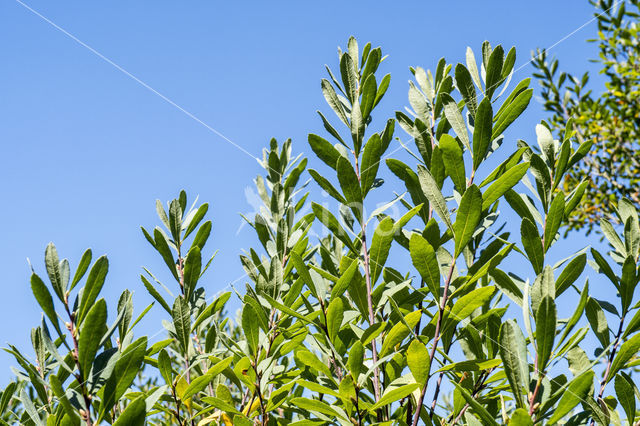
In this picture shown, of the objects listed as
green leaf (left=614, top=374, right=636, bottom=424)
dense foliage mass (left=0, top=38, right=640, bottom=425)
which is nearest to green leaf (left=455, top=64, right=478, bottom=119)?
dense foliage mass (left=0, top=38, right=640, bottom=425)

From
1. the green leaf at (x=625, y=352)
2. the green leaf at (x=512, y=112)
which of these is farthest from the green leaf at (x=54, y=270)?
the green leaf at (x=625, y=352)

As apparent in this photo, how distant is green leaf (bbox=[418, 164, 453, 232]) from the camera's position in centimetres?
129

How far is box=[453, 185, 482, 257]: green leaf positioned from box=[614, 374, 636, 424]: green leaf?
44cm

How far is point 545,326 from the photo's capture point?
1074 millimetres

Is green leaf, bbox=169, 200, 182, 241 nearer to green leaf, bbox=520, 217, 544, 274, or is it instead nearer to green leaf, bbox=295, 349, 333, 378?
green leaf, bbox=295, 349, 333, 378

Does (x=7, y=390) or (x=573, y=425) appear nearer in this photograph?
(x=573, y=425)

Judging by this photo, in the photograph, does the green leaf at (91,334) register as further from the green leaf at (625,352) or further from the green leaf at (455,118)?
the green leaf at (625,352)

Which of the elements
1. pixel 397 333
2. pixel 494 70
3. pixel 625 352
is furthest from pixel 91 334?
pixel 494 70

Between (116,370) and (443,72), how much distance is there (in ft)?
4.39

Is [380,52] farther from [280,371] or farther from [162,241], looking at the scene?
[280,371]

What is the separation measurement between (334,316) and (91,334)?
1.67 ft

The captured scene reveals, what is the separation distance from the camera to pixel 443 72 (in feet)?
6.03

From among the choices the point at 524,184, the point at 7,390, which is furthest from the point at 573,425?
the point at 7,390

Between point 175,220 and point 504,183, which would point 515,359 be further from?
point 175,220
